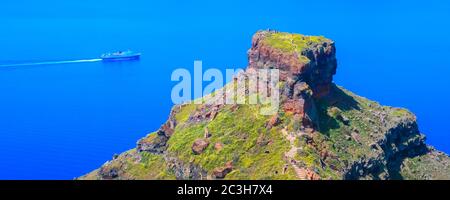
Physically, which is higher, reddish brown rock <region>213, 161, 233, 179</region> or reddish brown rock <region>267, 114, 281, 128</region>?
reddish brown rock <region>267, 114, 281, 128</region>

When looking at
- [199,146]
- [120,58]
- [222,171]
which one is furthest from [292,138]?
[120,58]

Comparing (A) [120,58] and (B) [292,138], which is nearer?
(B) [292,138]

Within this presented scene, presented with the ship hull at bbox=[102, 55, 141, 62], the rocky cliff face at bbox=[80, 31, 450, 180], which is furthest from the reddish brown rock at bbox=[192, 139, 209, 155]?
the ship hull at bbox=[102, 55, 141, 62]

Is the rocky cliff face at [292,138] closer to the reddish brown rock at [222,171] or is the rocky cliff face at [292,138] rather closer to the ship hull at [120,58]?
the reddish brown rock at [222,171]

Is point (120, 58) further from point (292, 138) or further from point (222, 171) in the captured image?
point (222, 171)

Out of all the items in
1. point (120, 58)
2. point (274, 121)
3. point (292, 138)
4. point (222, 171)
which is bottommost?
point (222, 171)

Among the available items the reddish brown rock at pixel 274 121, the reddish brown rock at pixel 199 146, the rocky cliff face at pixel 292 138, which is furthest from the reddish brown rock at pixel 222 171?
the reddish brown rock at pixel 274 121

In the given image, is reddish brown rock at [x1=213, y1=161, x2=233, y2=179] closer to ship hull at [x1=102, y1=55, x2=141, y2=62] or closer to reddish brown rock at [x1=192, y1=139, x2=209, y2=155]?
reddish brown rock at [x1=192, y1=139, x2=209, y2=155]
